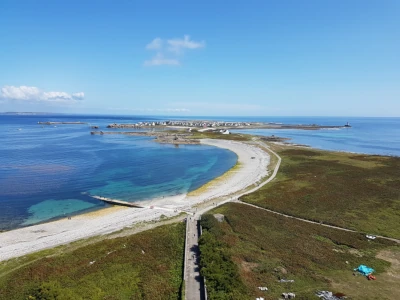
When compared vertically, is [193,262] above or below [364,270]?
above

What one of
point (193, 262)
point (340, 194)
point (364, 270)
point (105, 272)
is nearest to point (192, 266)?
point (193, 262)

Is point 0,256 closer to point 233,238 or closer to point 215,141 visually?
point 233,238

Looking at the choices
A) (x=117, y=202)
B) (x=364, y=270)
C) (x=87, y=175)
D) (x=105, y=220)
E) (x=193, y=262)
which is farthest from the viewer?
(x=87, y=175)

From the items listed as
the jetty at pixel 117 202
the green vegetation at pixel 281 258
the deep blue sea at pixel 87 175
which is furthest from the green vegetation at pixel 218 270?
the deep blue sea at pixel 87 175

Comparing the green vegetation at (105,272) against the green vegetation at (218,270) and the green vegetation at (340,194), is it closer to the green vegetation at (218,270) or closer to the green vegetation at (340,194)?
the green vegetation at (218,270)

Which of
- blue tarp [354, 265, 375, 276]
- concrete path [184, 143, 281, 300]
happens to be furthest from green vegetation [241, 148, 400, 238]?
concrete path [184, 143, 281, 300]

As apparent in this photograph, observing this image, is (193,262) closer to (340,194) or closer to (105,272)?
(105,272)
